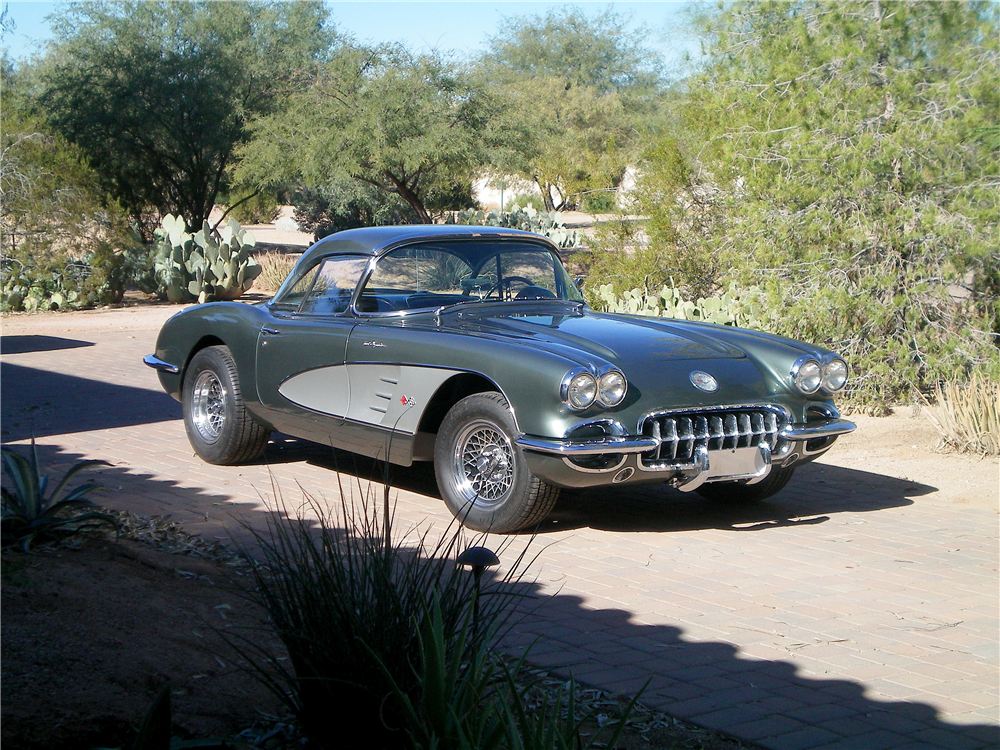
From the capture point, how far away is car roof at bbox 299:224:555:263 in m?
6.63

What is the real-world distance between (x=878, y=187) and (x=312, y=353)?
5735mm

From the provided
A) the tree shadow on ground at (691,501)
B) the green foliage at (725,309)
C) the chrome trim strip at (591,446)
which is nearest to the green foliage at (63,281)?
the green foliage at (725,309)

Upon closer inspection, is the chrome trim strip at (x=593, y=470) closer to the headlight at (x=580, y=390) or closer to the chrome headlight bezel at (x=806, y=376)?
the headlight at (x=580, y=390)

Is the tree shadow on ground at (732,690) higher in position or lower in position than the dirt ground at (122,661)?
lower

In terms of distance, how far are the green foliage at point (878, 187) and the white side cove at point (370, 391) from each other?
4.84 meters

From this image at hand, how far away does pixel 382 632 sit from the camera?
2.89m

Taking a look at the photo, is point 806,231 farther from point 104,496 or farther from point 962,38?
point 104,496

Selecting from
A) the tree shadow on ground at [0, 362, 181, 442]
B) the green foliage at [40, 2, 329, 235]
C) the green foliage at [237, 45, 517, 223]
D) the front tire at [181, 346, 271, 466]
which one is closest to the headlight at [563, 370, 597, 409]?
the front tire at [181, 346, 271, 466]

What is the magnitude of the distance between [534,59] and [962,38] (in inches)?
1629

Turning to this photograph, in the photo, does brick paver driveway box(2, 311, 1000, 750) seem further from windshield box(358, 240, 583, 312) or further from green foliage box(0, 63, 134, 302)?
green foliage box(0, 63, 134, 302)

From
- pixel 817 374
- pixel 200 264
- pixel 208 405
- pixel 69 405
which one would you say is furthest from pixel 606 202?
pixel 817 374

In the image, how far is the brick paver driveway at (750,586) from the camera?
356cm

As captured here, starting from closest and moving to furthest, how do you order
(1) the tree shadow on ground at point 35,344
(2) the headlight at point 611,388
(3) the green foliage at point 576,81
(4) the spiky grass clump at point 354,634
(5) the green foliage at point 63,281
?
(4) the spiky grass clump at point 354,634
(2) the headlight at point 611,388
(1) the tree shadow on ground at point 35,344
(5) the green foliage at point 63,281
(3) the green foliage at point 576,81

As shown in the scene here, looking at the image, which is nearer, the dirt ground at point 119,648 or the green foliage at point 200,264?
the dirt ground at point 119,648
